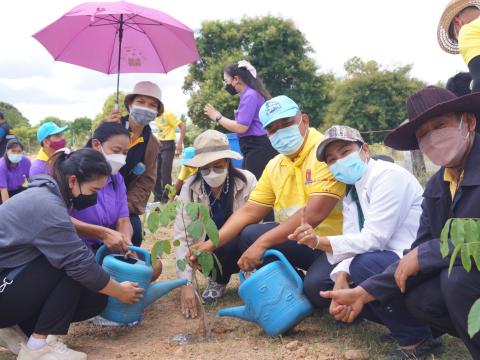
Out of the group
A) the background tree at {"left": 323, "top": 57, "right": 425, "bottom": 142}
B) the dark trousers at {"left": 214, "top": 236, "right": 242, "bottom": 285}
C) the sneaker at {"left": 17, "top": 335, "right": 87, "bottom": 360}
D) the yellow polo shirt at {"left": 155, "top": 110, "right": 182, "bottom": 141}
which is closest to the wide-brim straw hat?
the dark trousers at {"left": 214, "top": 236, "right": 242, "bottom": 285}

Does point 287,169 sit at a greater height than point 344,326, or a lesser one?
greater

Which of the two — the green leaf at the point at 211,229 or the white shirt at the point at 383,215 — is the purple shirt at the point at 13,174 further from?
the white shirt at the point at 383,215

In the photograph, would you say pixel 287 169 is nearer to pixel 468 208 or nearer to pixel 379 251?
pixel 379 251

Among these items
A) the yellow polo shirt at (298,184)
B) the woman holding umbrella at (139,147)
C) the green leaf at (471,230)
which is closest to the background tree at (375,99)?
the woman holding umbrella at (139,147)

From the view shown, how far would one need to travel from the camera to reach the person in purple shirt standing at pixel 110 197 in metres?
3.04

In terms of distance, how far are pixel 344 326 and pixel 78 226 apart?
1532mm

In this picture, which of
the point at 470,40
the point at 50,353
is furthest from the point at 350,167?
the point at 50,353

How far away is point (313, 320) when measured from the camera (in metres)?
2.93

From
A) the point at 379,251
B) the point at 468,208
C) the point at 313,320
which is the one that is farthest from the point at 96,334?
the point at 468,208

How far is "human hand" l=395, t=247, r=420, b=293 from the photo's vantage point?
6.58 ft

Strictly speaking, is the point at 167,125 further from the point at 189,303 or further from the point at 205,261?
the point at 205,261

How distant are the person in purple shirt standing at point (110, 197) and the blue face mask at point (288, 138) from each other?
3.12 feet

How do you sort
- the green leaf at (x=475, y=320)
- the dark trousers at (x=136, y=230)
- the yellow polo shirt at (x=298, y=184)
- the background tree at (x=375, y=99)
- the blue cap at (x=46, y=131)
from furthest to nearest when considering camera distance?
the background tree at (x=375, y=99) < the blue cap at (x=46, y=131) < the dark trousers at (x=136, y=230) < the yellow polo shirt at (x=298, y=184) < the green leaf at (x=475, y=320)

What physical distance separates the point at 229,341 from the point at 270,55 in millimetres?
19607
